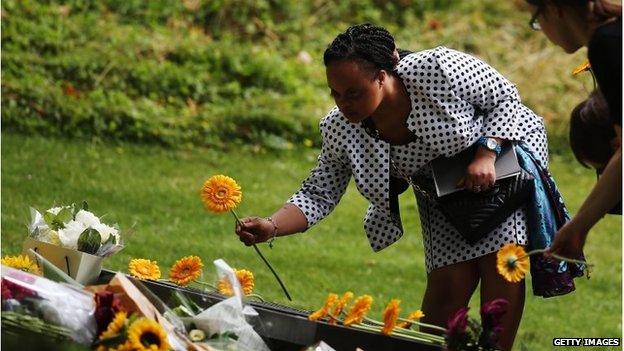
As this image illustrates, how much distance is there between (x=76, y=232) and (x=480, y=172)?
4.18 feet

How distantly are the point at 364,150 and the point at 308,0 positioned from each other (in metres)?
8.05

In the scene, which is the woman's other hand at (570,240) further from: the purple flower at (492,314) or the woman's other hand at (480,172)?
the woman's other hand at (480,172)

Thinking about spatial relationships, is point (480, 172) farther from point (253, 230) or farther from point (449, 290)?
point (253, 230)

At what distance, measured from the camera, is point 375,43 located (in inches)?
169

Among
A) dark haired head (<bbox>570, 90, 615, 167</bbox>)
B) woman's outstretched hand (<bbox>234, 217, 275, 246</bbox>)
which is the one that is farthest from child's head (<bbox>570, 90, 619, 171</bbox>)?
woman's outstretched hand (<bbox>234, 217, 275, 246</bbox>)

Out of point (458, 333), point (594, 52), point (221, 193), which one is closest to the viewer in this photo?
point (594, 52)

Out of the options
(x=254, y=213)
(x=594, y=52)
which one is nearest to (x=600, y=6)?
(x=594, y=52)

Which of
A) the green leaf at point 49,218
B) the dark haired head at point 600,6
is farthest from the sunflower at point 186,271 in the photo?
the dark haired head at point 600,6

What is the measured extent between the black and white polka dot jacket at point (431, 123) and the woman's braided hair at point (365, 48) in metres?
0.07

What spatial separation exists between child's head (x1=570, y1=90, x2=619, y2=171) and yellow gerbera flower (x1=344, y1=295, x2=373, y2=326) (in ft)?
2.39

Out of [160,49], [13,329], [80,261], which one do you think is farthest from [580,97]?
[13,329]

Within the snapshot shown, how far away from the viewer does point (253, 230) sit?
14.1ft

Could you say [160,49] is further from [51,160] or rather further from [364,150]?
[364,150]

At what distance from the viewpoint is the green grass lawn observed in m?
6.88
